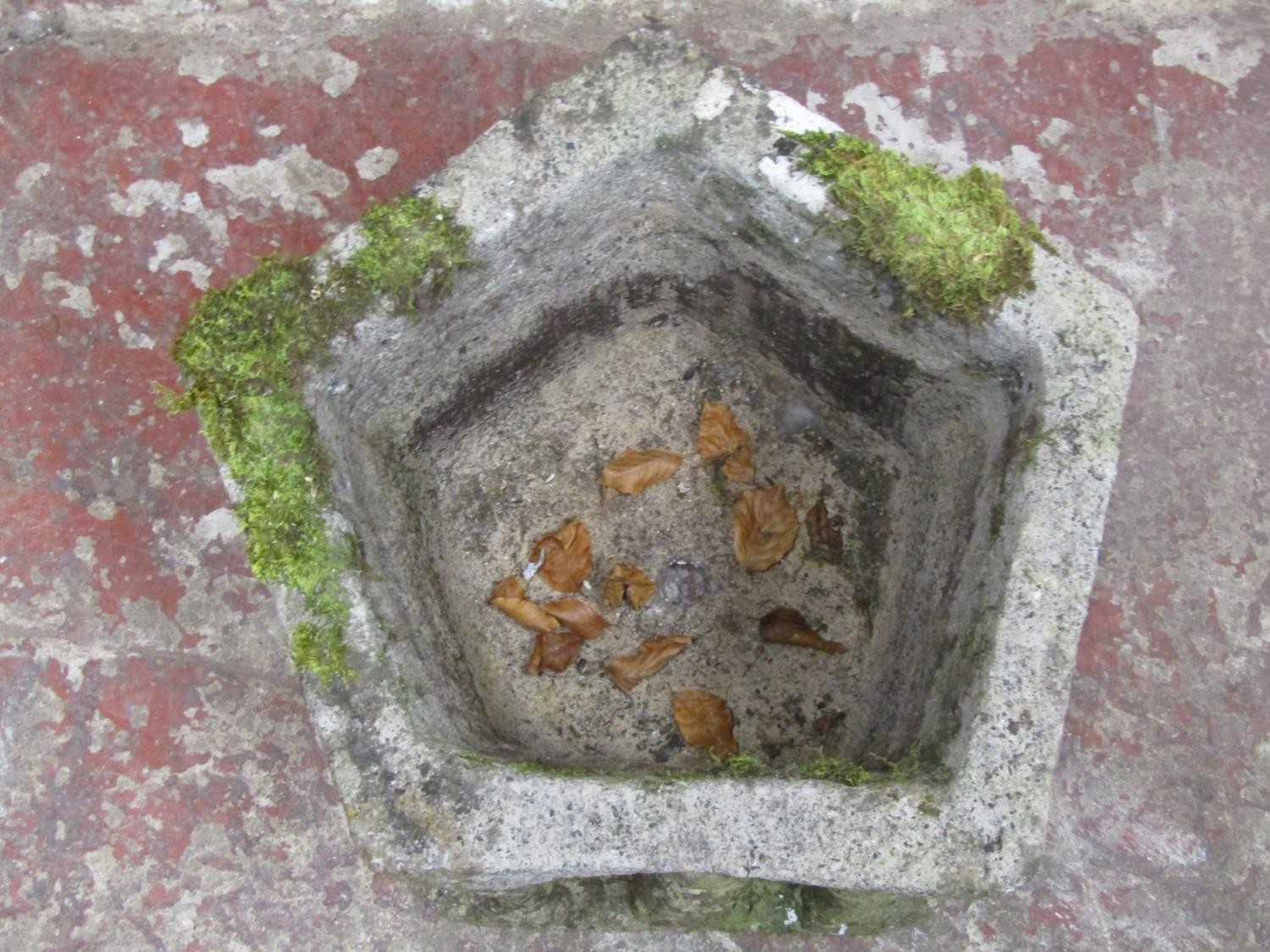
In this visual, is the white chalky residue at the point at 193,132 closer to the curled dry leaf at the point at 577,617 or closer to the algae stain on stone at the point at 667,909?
the curled dry leaf at the point at 577,617

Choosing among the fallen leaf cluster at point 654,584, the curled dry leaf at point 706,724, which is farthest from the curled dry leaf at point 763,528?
the curled dry leaf at point 706,724

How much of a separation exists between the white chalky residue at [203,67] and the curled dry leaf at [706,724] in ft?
4.93

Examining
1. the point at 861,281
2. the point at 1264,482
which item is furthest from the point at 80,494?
the point at 1264,482

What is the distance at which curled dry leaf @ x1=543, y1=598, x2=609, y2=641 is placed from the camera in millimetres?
1889

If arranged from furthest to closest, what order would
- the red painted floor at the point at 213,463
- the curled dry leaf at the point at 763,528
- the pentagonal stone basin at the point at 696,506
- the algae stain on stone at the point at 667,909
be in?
the curled dry leaf at the point at 763,528 → the red painted floor at the point at 213,463 → the algae stain on stone at the point at 667,909 → the pentagonal stone basin at the point at 696,506

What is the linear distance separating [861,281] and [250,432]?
84 cm

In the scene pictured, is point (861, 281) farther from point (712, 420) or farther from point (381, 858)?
point (381, 858)

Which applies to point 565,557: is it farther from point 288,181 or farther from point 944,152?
point 944,152

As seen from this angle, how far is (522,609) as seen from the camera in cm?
187

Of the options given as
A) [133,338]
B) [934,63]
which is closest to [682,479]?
[934,63]

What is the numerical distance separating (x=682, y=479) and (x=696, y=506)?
59 mm

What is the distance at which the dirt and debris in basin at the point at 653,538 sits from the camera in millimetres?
1845

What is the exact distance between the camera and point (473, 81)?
2012 mm

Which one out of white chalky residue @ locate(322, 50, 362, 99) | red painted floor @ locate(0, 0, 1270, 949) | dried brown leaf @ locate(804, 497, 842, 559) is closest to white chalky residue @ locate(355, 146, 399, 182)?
red painted floor @ locate(0, 0, 1270, 949)
